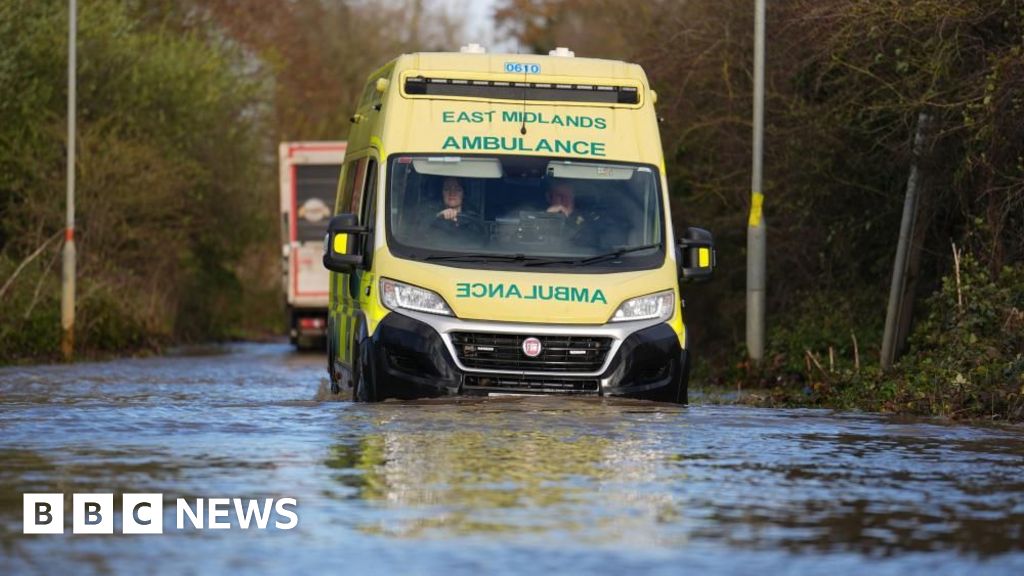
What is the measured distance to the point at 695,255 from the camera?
15727 mm

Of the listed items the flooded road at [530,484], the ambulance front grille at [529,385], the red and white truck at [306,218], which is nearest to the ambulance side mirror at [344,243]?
the flooded road at [530,484]

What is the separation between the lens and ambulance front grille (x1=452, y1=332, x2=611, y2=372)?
571 inches

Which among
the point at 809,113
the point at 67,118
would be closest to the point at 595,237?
the point at 809,113

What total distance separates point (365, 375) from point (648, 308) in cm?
205

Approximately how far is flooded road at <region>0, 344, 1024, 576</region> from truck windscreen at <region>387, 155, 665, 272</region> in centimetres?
128

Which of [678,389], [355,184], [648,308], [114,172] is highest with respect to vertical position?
[114,172]

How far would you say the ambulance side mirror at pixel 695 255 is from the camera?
15555 millimetres

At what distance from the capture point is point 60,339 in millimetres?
32062

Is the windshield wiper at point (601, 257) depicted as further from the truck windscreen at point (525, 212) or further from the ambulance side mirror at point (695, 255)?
the ambulance side mirror at point (695, 255)

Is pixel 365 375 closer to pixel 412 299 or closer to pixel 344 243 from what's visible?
pixel 412 299

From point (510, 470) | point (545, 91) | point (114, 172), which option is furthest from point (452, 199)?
point (114, 172)

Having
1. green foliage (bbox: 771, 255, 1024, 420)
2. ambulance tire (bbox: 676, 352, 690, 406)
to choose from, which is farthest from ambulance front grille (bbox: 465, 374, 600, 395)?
green foliage (bbox: 771, 255, 1024, 420)

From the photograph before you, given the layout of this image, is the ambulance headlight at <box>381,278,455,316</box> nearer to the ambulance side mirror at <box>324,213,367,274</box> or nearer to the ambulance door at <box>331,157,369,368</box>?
the ambulance side mirror at <box>324,213,367,274</box>

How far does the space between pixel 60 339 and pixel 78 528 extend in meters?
24.1
